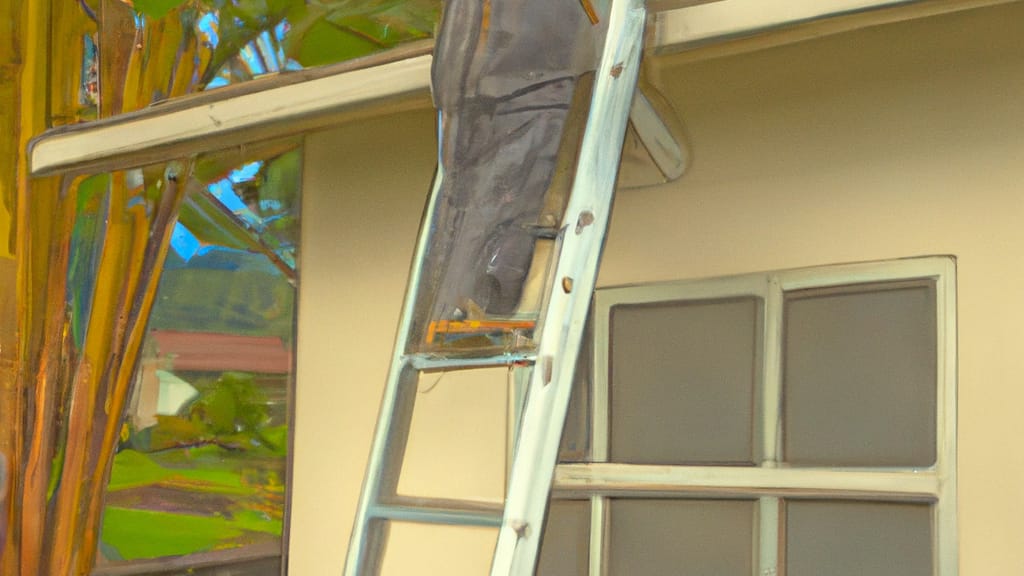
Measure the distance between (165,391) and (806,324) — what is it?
1.25 metres

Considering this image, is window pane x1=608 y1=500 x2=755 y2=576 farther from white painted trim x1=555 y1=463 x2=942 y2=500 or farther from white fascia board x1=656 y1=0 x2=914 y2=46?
white fascia board x1=656 y1=0 x2=914 y2=46

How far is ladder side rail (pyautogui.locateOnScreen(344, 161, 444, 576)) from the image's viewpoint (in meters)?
1.09

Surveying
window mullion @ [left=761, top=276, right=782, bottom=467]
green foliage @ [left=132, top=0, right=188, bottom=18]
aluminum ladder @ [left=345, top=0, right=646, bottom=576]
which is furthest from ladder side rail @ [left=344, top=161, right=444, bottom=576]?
green foliage @ [left=132, top=0, right=188, bottom=18]

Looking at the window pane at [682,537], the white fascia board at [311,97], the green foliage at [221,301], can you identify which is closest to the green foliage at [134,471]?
Answer: the green foliage at [221,301]

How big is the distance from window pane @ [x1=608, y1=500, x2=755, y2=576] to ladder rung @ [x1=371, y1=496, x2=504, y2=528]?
45 centimetres

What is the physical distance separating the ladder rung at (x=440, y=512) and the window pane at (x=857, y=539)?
0.49m

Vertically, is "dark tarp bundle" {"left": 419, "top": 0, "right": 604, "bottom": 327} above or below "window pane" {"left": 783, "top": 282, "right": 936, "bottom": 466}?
above

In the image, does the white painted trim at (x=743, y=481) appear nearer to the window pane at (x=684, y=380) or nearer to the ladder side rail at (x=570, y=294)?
the window pane at (x=684, y=380)

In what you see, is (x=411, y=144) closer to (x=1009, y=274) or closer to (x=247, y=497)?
(x=247, y=497)

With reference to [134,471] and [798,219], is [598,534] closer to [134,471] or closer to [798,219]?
[798,219]

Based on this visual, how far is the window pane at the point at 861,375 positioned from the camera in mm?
1278

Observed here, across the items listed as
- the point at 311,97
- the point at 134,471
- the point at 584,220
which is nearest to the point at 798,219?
the point at 584,220

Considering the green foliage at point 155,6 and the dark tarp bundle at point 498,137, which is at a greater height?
the green foliage at point 155,6

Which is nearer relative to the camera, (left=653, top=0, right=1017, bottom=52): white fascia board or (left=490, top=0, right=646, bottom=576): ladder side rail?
(left=490, top=0, right=646, bottom=576): ladder side rail
